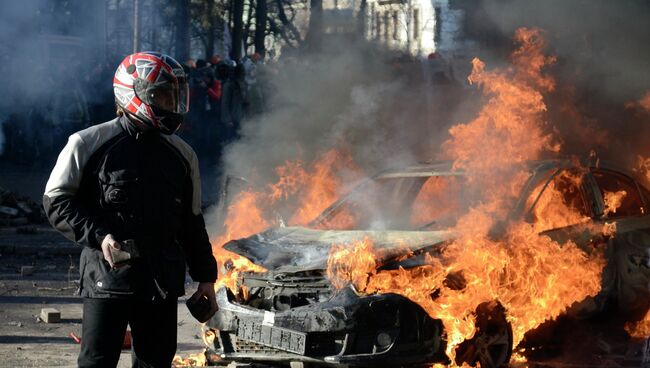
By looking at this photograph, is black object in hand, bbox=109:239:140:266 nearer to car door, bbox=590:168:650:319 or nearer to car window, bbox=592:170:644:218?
car door, bbox=590:168:650:319

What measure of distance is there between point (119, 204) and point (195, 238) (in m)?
0.47

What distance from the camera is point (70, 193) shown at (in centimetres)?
445

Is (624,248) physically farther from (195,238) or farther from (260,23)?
(260,23)

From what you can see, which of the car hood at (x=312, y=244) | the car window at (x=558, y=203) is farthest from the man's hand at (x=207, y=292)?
the car window at (x=558, y=203)

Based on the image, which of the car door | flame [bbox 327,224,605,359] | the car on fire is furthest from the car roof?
flame [bbox 327,224,605,359]

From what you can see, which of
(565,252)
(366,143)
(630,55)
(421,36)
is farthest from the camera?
(421,36)

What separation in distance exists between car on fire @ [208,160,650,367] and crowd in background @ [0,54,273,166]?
1230 cm

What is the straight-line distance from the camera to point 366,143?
16016 millimetres

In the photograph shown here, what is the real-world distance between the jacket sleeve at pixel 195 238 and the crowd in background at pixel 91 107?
1585cm

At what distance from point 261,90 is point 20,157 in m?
5.26

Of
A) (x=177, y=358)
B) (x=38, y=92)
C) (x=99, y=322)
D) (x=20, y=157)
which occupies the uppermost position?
(x=99, y=322)

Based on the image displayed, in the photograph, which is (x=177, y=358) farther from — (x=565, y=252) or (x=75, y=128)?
(x=75, y=128)

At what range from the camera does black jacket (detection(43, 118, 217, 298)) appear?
4.41 metres

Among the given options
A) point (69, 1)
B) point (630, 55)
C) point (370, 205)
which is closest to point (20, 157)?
point (69, 1)
